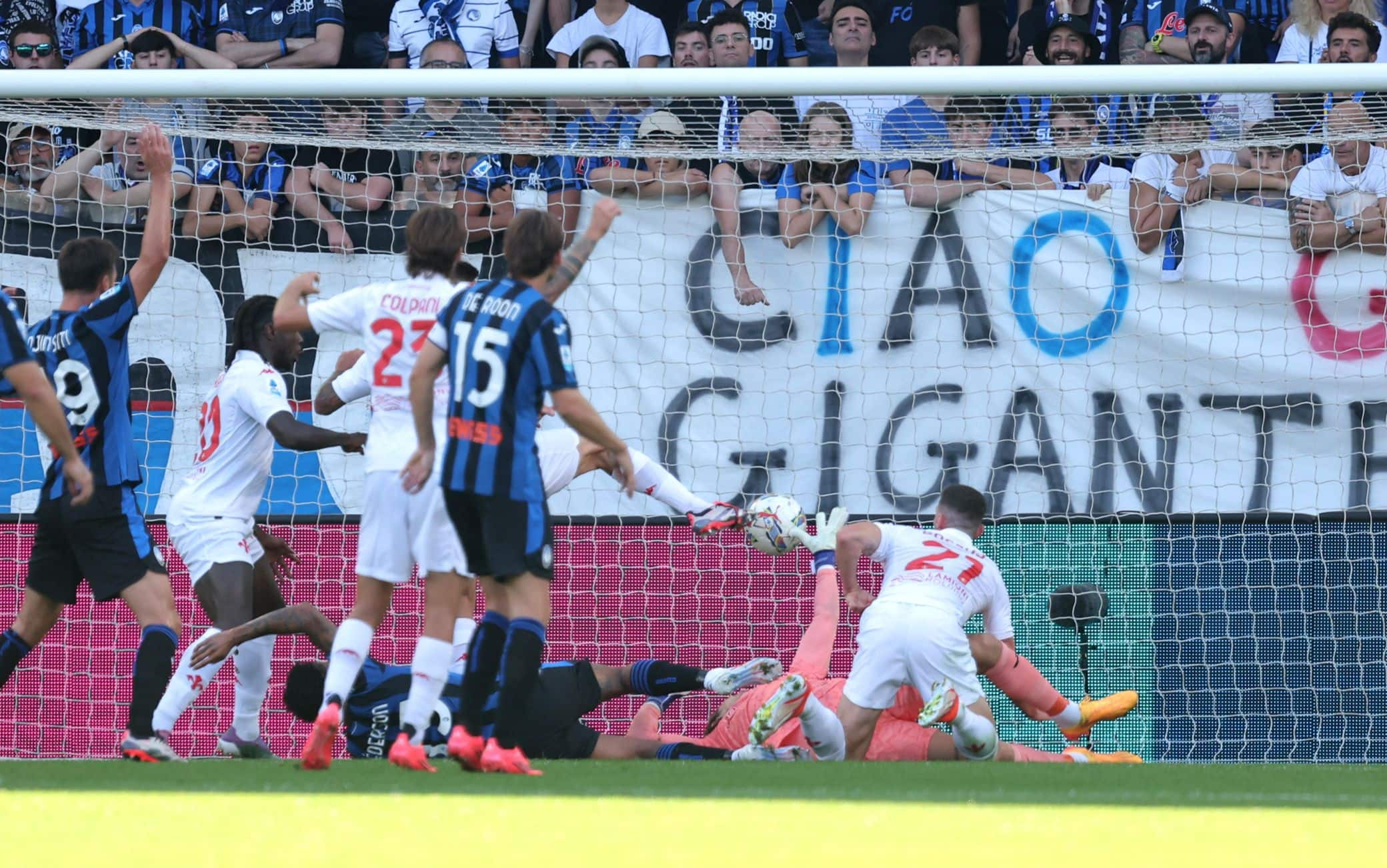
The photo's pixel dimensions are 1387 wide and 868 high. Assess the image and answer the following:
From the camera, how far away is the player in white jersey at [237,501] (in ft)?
21.3

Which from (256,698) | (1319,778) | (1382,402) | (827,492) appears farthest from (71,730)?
(1382,402)

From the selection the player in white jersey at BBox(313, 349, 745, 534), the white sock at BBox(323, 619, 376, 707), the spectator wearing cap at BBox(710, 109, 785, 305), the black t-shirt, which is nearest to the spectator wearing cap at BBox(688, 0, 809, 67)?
the spectator wearing cap at BBox(710, 109, 785, 305)

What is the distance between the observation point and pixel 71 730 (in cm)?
817

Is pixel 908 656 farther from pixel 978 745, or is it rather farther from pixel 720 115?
pixel 720 115

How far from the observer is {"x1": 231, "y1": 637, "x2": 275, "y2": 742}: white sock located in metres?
6.73

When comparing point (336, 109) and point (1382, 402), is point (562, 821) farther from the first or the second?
point (1382, 402)

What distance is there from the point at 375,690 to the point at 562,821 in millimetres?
2685

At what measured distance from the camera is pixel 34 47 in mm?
9109

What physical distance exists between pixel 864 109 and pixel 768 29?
196 centimetres

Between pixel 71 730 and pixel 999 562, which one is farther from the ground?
pixel 999 562

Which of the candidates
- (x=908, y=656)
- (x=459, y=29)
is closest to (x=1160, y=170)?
(x=908, y=656)

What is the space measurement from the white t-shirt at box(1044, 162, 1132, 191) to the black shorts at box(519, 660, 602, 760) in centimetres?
337

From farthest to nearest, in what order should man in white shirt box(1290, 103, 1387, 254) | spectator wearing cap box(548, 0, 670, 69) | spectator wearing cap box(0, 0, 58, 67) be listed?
spectator wearing cap box(0, 0, 58, 67) → spectator wearing cap box(548, 0, 670, 69) → man in white shirt box(1290, 103, 1387, 254)

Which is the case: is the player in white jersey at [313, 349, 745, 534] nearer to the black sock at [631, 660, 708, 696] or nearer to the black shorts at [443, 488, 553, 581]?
the black sock at [631, 660, 708, 696]
